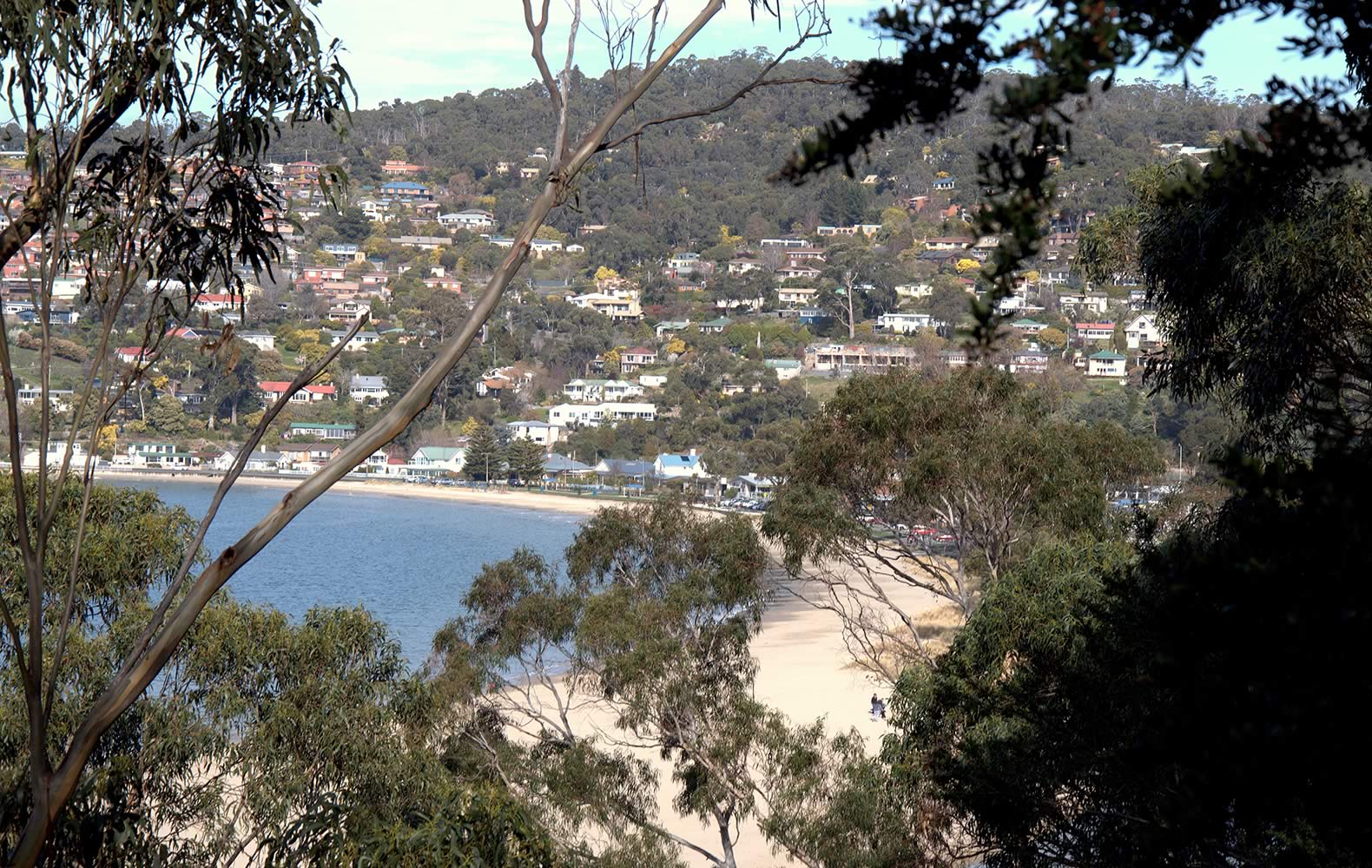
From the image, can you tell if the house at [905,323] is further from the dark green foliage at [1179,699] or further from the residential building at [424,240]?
the dark green foliage at [1179,699]

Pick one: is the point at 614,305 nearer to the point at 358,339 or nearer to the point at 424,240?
the point at 358,339

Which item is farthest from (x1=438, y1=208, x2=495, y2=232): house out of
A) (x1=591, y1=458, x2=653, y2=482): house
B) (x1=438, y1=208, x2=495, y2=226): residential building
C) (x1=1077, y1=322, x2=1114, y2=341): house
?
(x1=591, y1=458, x2=653, y2=482): house

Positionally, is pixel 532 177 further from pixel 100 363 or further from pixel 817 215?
pixel 100 363

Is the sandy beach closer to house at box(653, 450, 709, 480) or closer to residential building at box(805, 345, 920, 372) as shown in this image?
house at box(653, 450, 709, 480)

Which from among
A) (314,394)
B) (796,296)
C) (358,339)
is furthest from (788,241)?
(314,394)

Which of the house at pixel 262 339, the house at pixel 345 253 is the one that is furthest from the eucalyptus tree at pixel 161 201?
the house at pixel 345 253

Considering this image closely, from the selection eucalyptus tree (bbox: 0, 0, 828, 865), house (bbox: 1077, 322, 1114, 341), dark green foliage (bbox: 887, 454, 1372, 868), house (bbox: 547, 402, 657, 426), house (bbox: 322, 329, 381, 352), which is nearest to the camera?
dark green foliage (bbox: 887, 454, 1372, 868)
